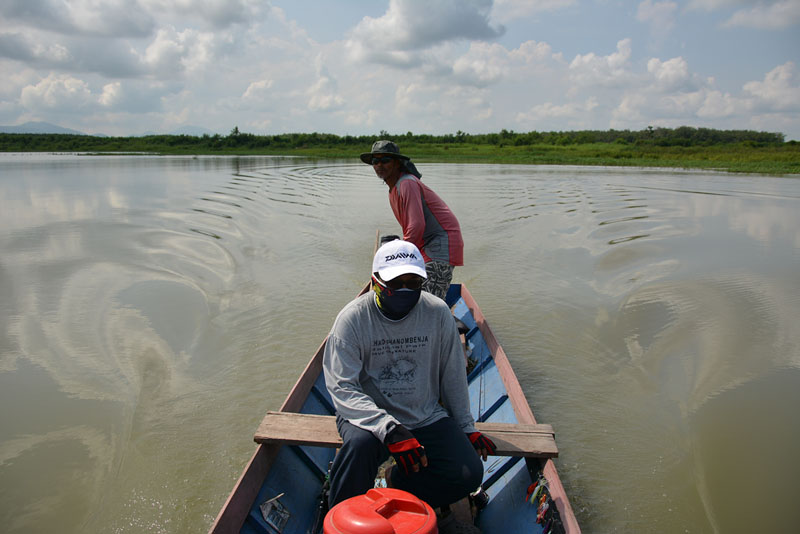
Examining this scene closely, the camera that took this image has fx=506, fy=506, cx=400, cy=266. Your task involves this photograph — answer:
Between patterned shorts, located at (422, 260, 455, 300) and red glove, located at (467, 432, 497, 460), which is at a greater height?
patterned shorts, located at (422, 260, 455, 300)

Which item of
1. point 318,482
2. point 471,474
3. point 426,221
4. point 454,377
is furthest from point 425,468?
point 426,221

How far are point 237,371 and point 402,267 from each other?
4005mm

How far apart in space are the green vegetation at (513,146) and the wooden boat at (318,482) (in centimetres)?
4114

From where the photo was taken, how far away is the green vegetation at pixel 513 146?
43.9 metres

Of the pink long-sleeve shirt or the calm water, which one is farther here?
the pink long-sleeve shirt

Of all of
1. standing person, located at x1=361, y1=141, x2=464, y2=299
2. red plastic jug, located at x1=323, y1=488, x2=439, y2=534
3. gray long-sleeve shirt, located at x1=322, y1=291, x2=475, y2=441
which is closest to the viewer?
red plastic jug, located at x1=323, y1=488, x2=439, y2=534

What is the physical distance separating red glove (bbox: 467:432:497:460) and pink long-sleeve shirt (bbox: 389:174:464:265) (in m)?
1.85

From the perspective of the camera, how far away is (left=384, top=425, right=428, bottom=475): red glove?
2426 millimetres

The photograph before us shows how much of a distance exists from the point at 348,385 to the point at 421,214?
6.59 feet

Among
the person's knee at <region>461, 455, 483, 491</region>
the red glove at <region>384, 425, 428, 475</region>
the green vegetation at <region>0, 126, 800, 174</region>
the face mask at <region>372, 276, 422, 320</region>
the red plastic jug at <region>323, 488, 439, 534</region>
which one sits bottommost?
the person's knee at <region>461, 455, 483, 491</region>

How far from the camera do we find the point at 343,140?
220ft

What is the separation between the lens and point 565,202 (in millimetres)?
18906

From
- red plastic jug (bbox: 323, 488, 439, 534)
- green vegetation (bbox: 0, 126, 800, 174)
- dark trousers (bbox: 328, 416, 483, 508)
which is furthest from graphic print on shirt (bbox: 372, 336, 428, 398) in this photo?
green vegetation (bbox: 0, 126, 800, 174)

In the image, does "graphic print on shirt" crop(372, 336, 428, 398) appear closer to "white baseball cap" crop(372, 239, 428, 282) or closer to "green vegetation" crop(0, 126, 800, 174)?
"white baseball cap" crop(372, 239, 428, 282)
